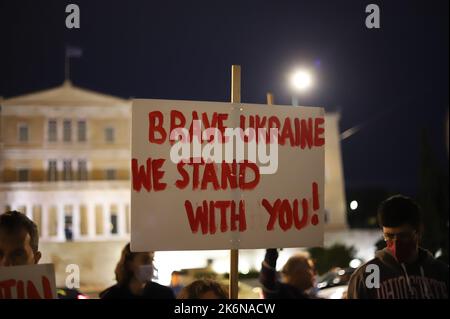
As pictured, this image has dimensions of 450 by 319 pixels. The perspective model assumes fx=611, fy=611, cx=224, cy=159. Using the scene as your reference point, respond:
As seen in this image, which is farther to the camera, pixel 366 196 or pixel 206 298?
pixel 366 196

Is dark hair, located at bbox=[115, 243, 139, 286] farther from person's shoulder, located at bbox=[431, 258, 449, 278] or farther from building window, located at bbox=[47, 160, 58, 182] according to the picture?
building window, located at bbox=[47, 160, 58, 182]

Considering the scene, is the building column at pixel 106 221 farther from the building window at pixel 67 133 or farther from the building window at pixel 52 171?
the building window at pixel 67 133

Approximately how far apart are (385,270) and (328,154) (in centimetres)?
4434

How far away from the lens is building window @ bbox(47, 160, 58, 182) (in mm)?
50156

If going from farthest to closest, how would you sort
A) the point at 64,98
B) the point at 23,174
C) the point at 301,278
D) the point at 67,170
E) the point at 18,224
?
the point at 67,170 → the point at 23,174 → the point at 64,98 → the point at 301,278 → the point at 18,224

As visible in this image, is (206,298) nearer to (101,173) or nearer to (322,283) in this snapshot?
(322,283)

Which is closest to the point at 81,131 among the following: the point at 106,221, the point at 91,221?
the point at 91,221

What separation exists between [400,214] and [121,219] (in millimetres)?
45051

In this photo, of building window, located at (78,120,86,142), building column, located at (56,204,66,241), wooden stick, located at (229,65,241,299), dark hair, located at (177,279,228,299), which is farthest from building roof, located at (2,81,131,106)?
dark hair, located at (177,279,228,299)

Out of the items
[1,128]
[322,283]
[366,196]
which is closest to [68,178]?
[1,128]

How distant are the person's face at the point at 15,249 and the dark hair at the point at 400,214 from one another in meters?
2.02

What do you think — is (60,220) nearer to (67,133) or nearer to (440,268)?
(67,133)

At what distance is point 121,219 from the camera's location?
155 feet

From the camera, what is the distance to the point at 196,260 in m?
42.2
